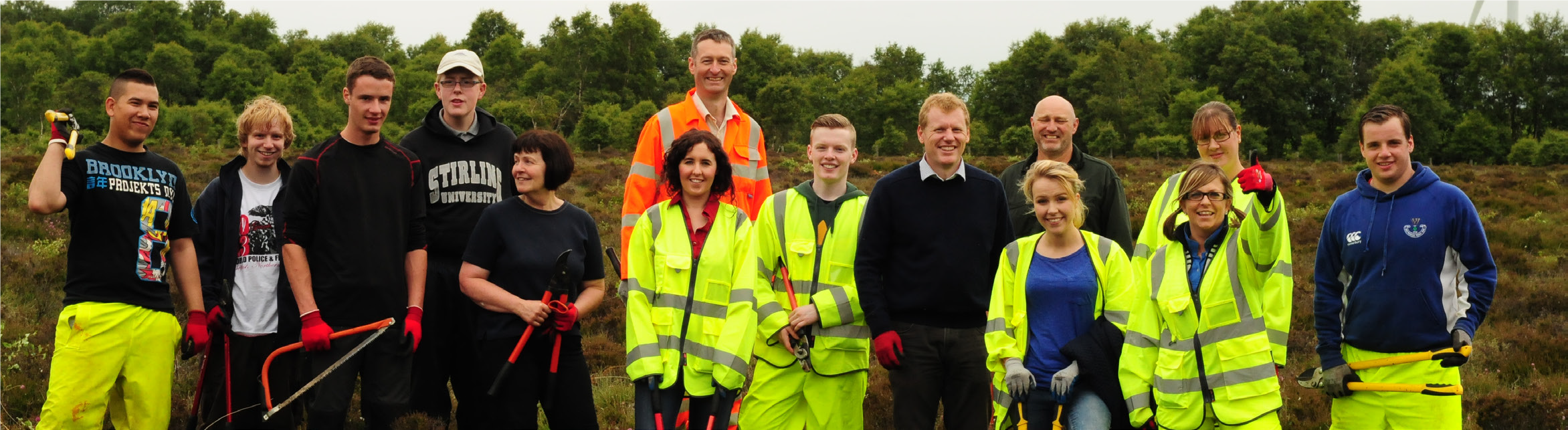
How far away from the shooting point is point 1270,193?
4.13 meters

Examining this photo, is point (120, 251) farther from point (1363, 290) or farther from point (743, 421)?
point (1363, 290)

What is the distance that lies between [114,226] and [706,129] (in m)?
2.83

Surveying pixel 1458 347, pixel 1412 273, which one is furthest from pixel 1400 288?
pixel 1458 347

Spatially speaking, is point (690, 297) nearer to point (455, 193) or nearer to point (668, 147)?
point (668, 147)

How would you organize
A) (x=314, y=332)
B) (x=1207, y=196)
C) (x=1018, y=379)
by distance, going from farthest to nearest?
(x=314, y=332) → (x=1207, y=196) → (x=1018, y=379)

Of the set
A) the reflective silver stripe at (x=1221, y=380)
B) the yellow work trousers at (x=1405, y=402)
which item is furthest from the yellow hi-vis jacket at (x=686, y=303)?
the yellow work trousers at (x=1405, y=402)

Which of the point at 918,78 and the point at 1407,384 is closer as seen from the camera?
the point at 1407,384

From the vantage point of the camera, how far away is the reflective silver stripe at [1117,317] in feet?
14.2

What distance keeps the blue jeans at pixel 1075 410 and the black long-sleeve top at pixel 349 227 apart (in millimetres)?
2878

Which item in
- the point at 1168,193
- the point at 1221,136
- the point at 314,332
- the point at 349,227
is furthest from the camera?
the point at 1221,136

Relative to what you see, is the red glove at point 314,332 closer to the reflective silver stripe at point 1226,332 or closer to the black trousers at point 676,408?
the black trousers at point 676,408

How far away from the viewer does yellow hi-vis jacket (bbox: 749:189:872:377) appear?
470 cm

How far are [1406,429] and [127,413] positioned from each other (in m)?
5.97

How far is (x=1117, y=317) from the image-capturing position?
433 cm
